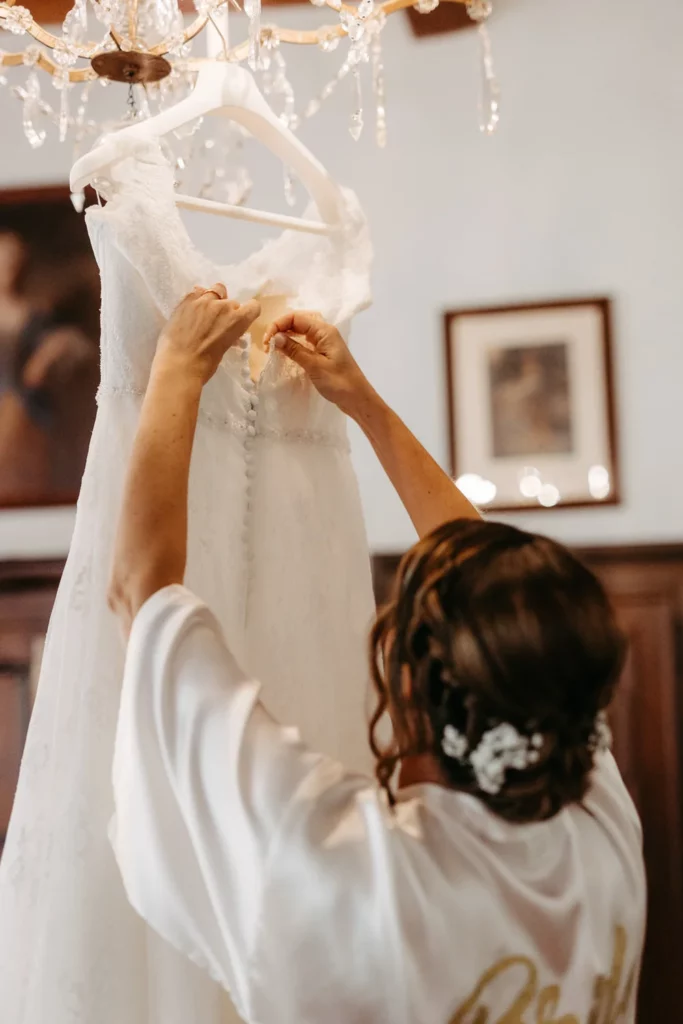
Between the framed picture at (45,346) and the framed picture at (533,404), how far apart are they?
0.81 metres

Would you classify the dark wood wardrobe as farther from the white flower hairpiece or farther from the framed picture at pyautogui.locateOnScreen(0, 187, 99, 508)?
the white flower hairpiece

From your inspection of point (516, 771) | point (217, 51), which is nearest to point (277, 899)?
point (516, 771)

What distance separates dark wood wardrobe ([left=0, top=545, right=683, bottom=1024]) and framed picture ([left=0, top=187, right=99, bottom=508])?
526 mm

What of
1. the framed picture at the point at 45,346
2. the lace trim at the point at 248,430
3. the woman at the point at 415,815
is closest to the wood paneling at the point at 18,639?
the framed picture at the point at 45,346

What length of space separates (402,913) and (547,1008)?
0.16m

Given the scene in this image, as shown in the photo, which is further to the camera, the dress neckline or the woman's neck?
the dress neckline

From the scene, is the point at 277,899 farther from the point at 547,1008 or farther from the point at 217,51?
the point at 217,51

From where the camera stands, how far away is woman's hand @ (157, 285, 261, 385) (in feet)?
3.34

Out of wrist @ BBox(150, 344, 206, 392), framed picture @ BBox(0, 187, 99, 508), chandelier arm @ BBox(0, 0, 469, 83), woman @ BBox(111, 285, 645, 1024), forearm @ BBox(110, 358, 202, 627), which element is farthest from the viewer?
framed picture @ BBox(0, 187, 99, 508)

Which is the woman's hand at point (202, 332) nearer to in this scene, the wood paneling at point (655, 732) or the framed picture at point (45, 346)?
the wood paneling at point (655, 732)

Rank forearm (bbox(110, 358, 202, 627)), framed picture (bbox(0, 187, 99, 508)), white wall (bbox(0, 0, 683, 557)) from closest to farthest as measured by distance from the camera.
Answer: forearm (bbox(110, 358, 202, 627)), white wall (bbox(0, 0, 683, 557)), framed picture (bbox(0, 187, 99, 508))

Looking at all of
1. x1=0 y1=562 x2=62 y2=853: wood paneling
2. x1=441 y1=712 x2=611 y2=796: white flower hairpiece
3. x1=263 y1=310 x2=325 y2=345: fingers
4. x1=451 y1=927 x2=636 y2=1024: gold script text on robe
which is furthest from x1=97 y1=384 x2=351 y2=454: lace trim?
x1=0 y1=562 x2=62 y2=853: wood paneling

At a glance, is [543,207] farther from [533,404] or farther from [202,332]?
[202,332]

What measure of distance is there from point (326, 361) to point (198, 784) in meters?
0.54
